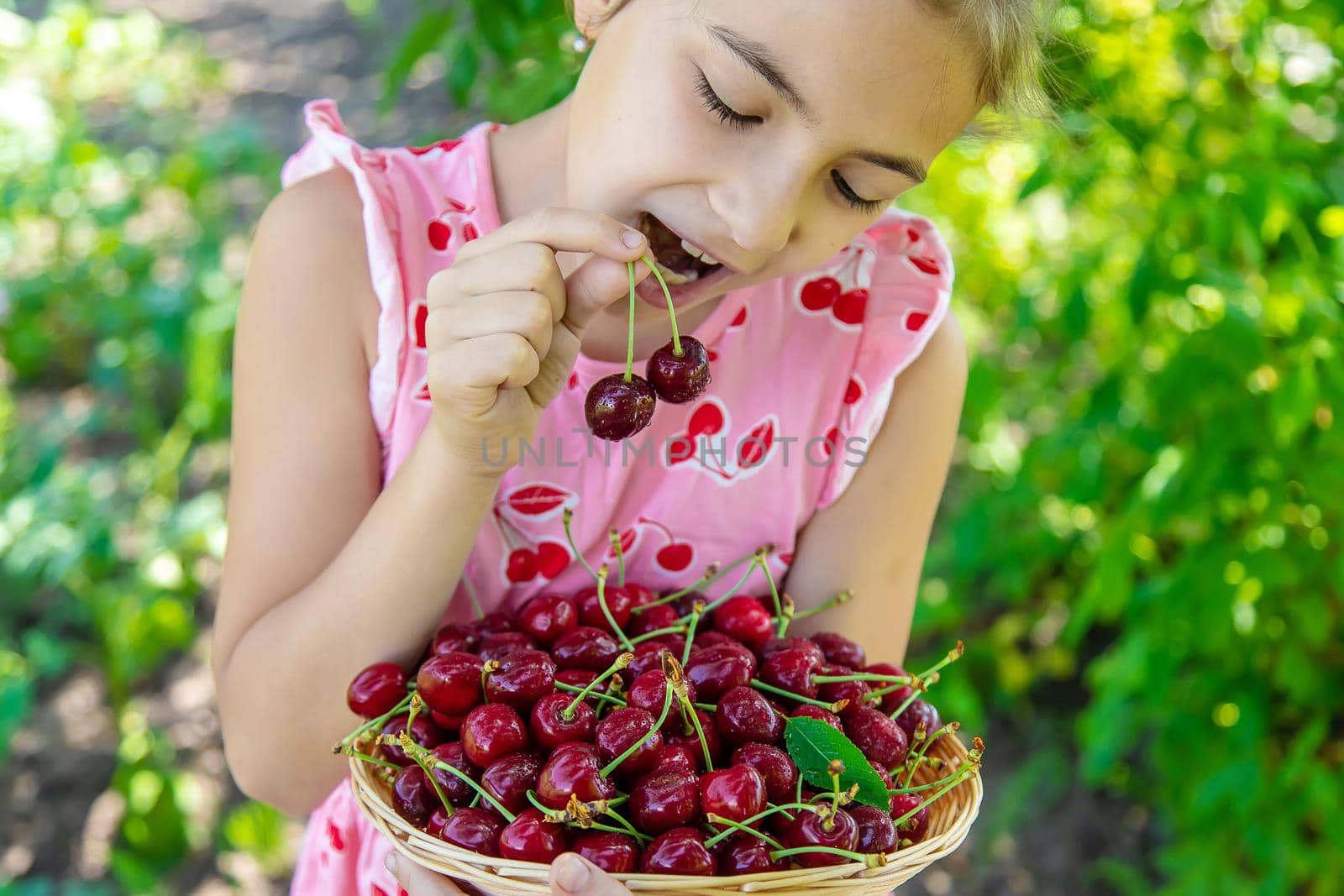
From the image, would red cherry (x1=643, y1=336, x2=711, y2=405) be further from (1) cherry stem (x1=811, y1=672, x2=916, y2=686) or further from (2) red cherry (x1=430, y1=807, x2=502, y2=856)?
(2) red cherry (x1=430, y1=807, x2=502, y2=856)

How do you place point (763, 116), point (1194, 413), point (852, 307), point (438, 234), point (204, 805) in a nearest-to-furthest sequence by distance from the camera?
point (763, 116), point (438, 234), point (852, 307), point (1194, 413), point (204, 805)

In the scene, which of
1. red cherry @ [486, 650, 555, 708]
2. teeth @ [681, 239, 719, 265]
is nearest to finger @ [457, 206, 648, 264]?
teeth @ [681, 239, 719, 265]

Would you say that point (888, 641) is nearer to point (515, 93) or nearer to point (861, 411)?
point (861, 411)

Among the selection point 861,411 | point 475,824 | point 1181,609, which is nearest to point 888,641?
point 861,411

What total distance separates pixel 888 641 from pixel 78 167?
2.51 metres

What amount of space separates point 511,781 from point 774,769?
20 centimetres

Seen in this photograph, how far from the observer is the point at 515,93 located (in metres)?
1.66

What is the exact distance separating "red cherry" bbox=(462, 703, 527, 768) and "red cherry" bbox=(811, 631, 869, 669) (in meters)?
0.32

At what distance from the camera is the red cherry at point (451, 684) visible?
0.96m

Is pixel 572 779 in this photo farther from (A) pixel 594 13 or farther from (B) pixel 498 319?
(A) pixel 594 13

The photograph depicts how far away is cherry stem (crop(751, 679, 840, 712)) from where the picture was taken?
960mm

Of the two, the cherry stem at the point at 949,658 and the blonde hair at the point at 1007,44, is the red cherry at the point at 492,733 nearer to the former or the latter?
the cherry stem at the point at 949,658

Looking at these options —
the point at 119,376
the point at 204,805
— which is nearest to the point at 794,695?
the point at 204,805

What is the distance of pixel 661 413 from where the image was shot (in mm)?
1337
